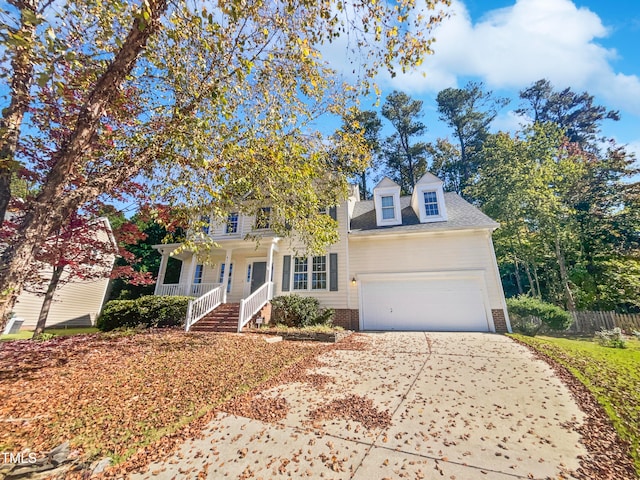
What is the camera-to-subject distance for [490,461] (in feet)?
8.29

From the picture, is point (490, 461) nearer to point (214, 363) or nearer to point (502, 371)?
point (502, 371)

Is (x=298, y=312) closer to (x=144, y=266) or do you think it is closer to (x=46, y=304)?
(x=46, y=304)

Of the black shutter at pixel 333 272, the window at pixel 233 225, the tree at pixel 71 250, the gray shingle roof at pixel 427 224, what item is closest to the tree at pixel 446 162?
the gray shingle roof at pixel 427 224

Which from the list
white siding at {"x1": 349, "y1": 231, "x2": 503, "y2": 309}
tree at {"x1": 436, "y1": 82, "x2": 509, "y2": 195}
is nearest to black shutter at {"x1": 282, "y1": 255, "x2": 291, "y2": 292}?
white siding at {"x1": 349, "y1": 231, "x2": 503, "y2": 309}

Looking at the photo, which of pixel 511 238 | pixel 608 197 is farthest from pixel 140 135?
pixel 608 197

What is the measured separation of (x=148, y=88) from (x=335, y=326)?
1010 centimetres

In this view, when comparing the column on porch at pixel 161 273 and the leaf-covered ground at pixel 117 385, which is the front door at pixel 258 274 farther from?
the leaf-covered ground at pixel 117 385

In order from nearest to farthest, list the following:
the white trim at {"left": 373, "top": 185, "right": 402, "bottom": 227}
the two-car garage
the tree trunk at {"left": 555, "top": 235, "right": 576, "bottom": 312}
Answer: the two-car garage
the white trim at {"left": 373, "top": 185, "right": 402, "bottom": 227}
the tree trunk at {"left": 555, "top": 235, "right": 576, "bottom": 312}

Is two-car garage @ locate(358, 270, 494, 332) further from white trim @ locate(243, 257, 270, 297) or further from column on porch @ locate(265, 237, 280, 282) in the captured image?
white trim @ locate(243, 257, 270, 297)

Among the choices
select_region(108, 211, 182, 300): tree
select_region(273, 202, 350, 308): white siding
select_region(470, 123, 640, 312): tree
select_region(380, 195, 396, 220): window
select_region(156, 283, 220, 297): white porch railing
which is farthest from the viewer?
select_region(108, 211, 182, 300): tree

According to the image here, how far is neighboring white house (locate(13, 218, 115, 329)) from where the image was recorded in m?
12.2

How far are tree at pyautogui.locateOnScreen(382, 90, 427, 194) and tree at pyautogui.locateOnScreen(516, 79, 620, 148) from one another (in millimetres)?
10808

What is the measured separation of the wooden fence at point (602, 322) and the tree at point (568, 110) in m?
21.5

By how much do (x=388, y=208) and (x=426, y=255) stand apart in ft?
10.1
